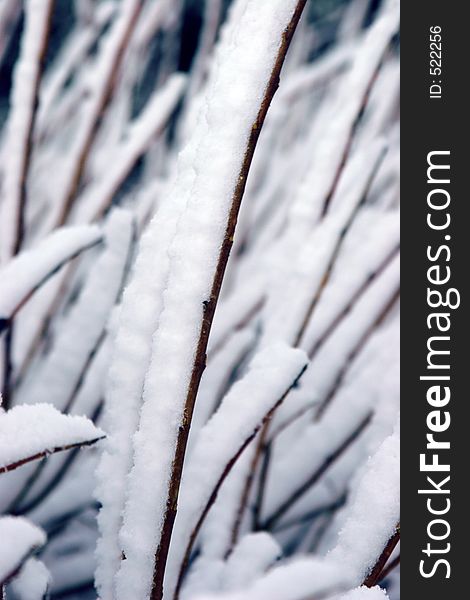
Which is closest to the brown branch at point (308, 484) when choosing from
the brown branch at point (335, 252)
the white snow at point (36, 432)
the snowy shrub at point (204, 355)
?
the snowy shrub at point (204, 355)

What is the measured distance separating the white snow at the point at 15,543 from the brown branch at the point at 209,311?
0.19 feet

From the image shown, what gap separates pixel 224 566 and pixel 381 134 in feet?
1.65

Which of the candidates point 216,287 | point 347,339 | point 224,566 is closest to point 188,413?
point 216,287

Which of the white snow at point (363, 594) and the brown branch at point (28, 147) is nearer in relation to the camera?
the white snow at point (363, 594)

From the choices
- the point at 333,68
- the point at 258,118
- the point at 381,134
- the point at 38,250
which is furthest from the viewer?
the point at 333,68

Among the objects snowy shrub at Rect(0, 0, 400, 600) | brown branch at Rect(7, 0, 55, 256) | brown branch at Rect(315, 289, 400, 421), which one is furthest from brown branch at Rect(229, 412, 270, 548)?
brown branch at Rect(7, 0, 55, 256)

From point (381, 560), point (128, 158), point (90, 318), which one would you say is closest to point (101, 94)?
point (128, 158)

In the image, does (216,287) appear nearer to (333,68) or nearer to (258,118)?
(258,118)

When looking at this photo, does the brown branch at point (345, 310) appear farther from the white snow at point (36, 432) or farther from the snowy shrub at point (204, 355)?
the white snow at point (36, 432)

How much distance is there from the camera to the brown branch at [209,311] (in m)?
0.23

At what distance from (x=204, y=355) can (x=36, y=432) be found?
3.6 inches

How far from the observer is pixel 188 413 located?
249mm

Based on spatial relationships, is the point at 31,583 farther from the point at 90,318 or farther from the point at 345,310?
the point at 345,310

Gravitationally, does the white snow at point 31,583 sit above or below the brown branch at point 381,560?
below
